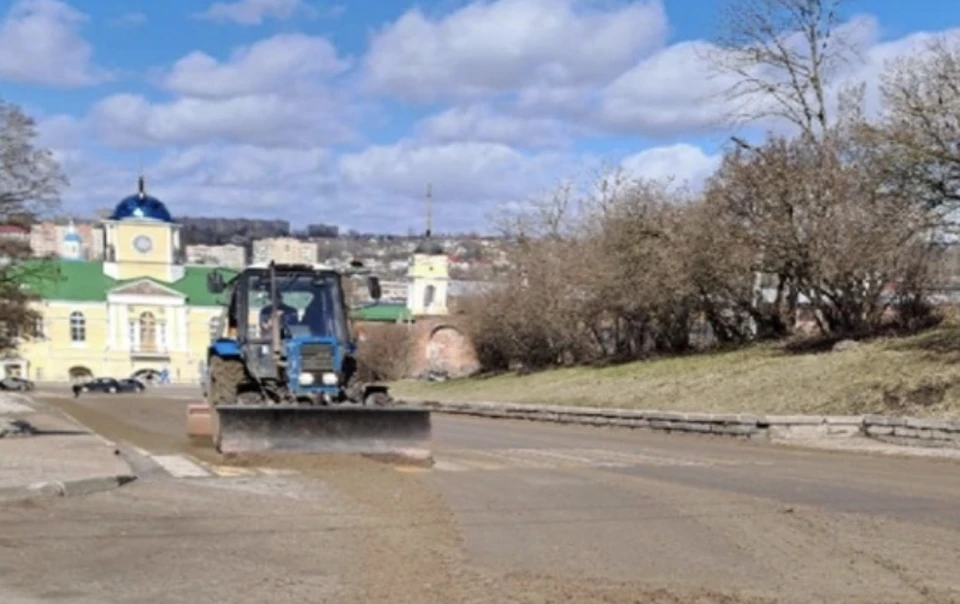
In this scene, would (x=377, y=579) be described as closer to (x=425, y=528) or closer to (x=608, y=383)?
(x=425, y=528)

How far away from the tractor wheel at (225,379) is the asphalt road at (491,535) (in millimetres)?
2202

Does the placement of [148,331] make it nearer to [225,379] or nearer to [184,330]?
[184,330]

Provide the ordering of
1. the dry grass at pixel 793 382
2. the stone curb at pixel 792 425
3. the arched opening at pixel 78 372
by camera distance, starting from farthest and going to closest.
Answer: the arched opening at pixel 78 372 → the dry grass at pixel 793 382 → the stone curb at pixel 792 425

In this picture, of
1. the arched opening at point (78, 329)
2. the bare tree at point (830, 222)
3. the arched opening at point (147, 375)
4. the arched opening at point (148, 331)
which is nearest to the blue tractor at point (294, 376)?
the bare tree at point (830, 222)

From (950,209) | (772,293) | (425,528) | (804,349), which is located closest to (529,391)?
(772,293)

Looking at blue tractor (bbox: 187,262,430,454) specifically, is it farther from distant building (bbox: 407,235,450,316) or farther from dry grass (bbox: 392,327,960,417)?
distant building (bbox: 407,235,450,316)

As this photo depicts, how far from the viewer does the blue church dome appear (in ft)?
351

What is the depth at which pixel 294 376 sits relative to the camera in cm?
1755

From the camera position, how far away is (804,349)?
107 ft

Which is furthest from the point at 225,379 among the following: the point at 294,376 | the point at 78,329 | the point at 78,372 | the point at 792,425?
the point at 78,372

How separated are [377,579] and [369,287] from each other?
10459 mm

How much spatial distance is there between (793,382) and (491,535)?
18.7m

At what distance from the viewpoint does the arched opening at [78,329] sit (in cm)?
10612

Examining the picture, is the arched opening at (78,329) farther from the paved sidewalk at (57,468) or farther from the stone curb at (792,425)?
the paved sidewalk at (57,468)
